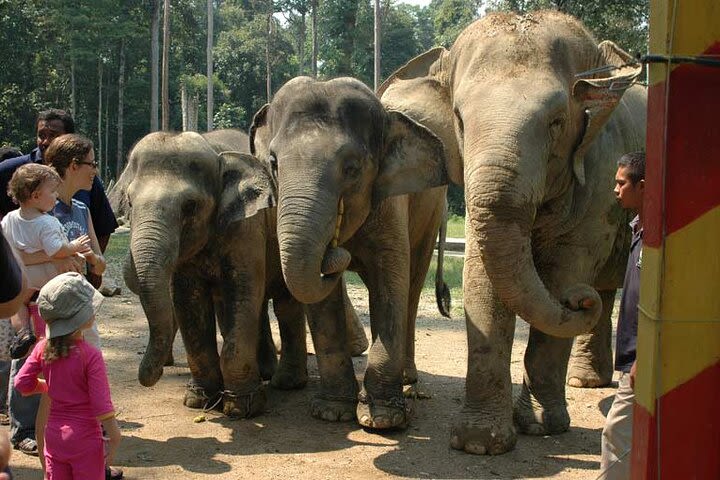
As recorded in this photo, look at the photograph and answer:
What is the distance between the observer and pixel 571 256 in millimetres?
6207

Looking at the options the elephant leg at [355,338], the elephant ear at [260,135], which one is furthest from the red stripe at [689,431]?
the elephant leg at [355,338]

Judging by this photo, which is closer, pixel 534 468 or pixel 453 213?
pixel 534 468

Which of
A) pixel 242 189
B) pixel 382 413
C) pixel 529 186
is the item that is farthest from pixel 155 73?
pixel 529 186

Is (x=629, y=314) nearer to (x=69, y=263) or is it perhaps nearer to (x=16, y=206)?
(x=69, y=263)

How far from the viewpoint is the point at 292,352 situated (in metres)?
7.91

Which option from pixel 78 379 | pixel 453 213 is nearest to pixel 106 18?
pixel 453 213

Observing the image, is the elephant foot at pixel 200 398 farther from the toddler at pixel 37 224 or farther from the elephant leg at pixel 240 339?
the toddler at pixel 37 224

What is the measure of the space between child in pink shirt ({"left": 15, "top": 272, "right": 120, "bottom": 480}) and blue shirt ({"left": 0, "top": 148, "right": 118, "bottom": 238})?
6.95ft

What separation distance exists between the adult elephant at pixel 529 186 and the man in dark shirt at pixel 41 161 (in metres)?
2.36

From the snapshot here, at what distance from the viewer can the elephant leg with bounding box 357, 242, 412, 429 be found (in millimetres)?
6449

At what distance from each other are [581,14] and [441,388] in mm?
15765

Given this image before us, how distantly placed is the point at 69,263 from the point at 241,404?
2.16 metres

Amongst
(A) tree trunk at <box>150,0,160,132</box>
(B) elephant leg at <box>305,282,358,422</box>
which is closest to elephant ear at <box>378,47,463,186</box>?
(B) elephant leg at <box>305,282,358,422</box>

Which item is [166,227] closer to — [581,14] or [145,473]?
[145,473]
